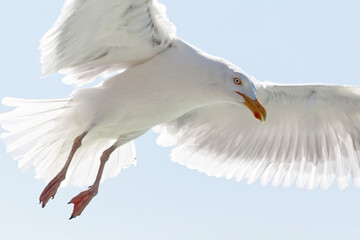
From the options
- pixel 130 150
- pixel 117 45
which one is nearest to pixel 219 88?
pixel 117 45

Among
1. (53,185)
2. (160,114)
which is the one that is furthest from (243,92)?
(53,185)

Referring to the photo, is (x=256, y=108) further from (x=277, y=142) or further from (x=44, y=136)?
(x=44, y=136)

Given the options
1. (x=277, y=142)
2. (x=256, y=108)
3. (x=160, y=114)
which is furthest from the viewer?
(x=277, y=142)

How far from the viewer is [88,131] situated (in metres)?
7.39

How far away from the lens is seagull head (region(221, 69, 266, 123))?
7.12 metres

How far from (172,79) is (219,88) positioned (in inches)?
17.8

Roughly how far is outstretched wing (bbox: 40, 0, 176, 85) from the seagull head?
27.9 inches

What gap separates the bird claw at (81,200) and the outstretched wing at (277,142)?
4.17ft

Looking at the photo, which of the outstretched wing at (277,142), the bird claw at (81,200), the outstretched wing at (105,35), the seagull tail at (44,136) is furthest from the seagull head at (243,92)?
the bird claw at (81,200)

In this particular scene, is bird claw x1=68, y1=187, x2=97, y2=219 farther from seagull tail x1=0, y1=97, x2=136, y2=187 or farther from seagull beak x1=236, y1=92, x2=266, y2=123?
seagull beak x1=236, y1=92, x2=266, y2=123

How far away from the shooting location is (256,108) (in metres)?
7.13

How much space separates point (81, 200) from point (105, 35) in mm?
1710

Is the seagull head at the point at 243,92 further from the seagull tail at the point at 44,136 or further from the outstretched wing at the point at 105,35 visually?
the seagull tail at the point at 44,136

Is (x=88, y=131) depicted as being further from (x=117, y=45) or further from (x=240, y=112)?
(x=240, y=112)
